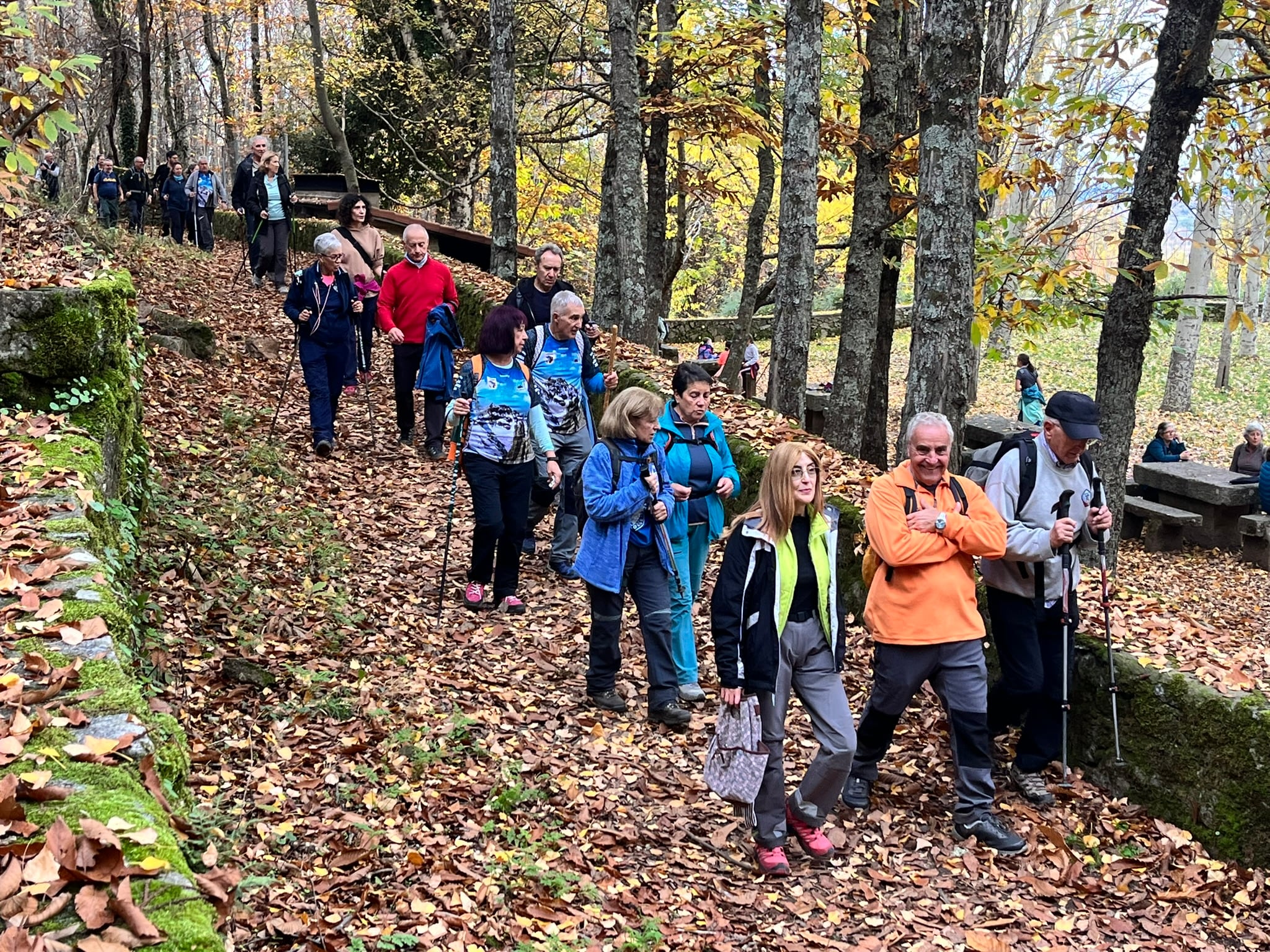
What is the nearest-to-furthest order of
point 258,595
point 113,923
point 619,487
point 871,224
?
point 113,923, point 619,487, point 258,595, point 871,224

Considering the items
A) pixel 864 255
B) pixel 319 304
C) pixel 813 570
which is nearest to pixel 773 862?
pixel 813 570

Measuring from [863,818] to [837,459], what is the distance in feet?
12.5

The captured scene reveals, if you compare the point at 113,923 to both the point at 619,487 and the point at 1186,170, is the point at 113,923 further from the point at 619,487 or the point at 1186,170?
the point at 1186,170

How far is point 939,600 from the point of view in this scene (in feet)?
17.5

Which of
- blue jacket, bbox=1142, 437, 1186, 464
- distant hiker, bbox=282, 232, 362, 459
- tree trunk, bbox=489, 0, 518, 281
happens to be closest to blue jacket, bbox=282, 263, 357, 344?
distant hiker, bbox=282, 232, 362, 459

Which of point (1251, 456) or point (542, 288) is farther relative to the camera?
point (1251, 456)

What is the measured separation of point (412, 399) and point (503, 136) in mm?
5858

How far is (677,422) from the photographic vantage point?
6.55 metres

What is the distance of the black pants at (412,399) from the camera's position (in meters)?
11.1

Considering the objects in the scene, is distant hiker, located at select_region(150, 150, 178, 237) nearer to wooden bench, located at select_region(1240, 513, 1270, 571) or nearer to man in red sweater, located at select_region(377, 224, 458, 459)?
man in red sweater, located at select_region(377, 224, 458, 459)

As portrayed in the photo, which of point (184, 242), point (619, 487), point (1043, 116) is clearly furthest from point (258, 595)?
point (184, 242)

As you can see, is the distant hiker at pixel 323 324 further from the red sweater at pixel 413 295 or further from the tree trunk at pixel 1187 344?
the tree trunk at pixel 1187 344

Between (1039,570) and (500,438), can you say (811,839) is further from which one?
(500,438)

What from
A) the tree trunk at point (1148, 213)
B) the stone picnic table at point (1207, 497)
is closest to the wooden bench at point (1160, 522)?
the stone picnic table at point (1207, 497)
